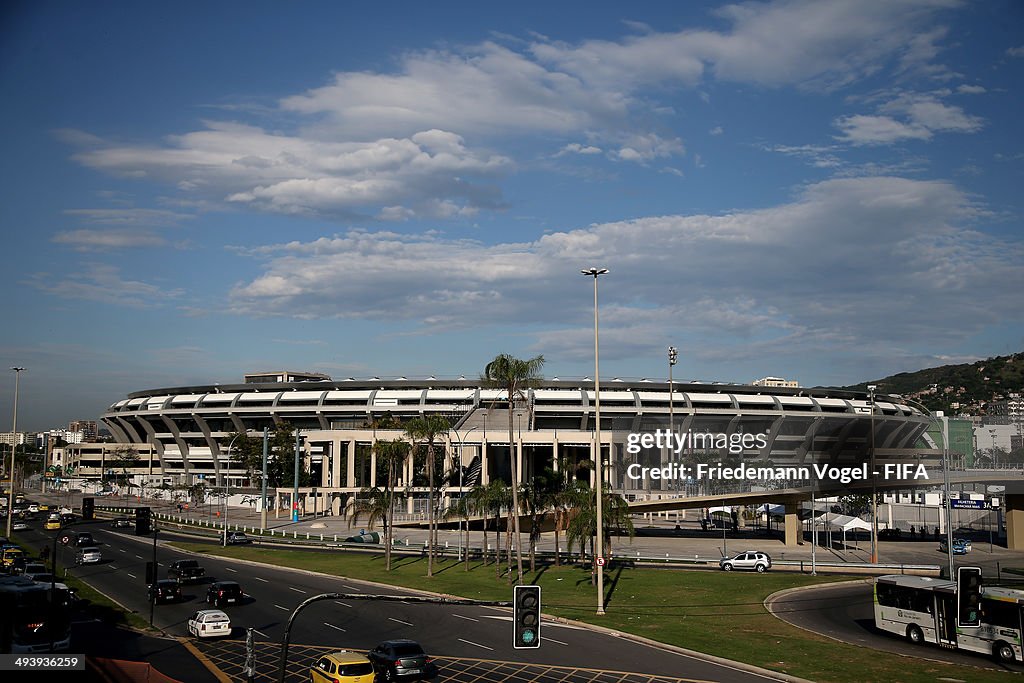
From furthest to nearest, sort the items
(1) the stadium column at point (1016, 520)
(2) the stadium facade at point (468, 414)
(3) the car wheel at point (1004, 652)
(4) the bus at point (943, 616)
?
(2) the stadium facade at point (468, 414), (1) the stadium column at point (1016, 520), (4) the bus at point (943, 616), (3) the car wheel at point (1004, 652)

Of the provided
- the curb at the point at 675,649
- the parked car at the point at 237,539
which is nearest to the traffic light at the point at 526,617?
the curb at the point at 675,649

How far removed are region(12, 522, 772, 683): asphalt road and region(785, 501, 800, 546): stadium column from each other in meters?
46.9

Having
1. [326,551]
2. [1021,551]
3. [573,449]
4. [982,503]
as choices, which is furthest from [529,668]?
[573,449]

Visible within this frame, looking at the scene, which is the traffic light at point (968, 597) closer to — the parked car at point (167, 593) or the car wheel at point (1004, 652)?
the car wheel at point (1004, 652)

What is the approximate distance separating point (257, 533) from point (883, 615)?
73.7m

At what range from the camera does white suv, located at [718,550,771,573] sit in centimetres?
6719

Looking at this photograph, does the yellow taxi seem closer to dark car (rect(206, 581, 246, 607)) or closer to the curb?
the curb

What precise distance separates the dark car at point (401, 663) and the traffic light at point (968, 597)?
2178cm

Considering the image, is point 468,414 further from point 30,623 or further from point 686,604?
point 30,623

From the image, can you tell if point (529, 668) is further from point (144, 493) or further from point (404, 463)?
point (144, 493)

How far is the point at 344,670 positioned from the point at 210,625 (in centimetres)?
1356

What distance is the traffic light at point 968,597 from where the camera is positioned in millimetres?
34000

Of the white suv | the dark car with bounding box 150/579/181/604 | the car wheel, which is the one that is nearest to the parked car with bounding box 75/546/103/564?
the dark car with bounding box 150/579/181/604

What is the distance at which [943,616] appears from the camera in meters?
38.7
